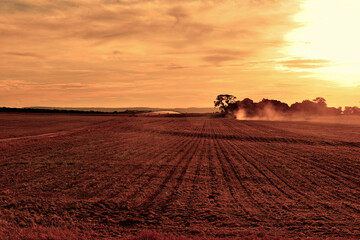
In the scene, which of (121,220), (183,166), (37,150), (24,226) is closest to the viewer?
(24,226)

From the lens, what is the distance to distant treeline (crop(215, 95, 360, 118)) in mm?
103688

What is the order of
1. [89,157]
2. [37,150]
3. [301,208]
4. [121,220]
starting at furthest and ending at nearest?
1. [37,150]
2. [89,157]
3. [301,208]
4. [121,220]

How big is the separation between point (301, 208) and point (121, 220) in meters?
5.57

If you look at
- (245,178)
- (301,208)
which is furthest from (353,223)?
(245,178)

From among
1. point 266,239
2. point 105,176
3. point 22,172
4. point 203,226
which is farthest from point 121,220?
point 22,172

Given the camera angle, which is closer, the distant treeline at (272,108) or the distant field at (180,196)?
the distant field at (180,196)

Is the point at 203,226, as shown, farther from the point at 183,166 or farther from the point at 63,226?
the point at 183,166

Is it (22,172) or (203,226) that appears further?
(22,172)

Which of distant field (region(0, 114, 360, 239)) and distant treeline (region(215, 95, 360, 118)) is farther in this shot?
distant treeline (region(215, 95, 360, 118))

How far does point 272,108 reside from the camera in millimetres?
108938

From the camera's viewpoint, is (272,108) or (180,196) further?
(272,108)

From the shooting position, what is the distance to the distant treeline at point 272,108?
10369 cm

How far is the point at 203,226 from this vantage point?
292 inches

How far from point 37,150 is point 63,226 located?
46.2ft
